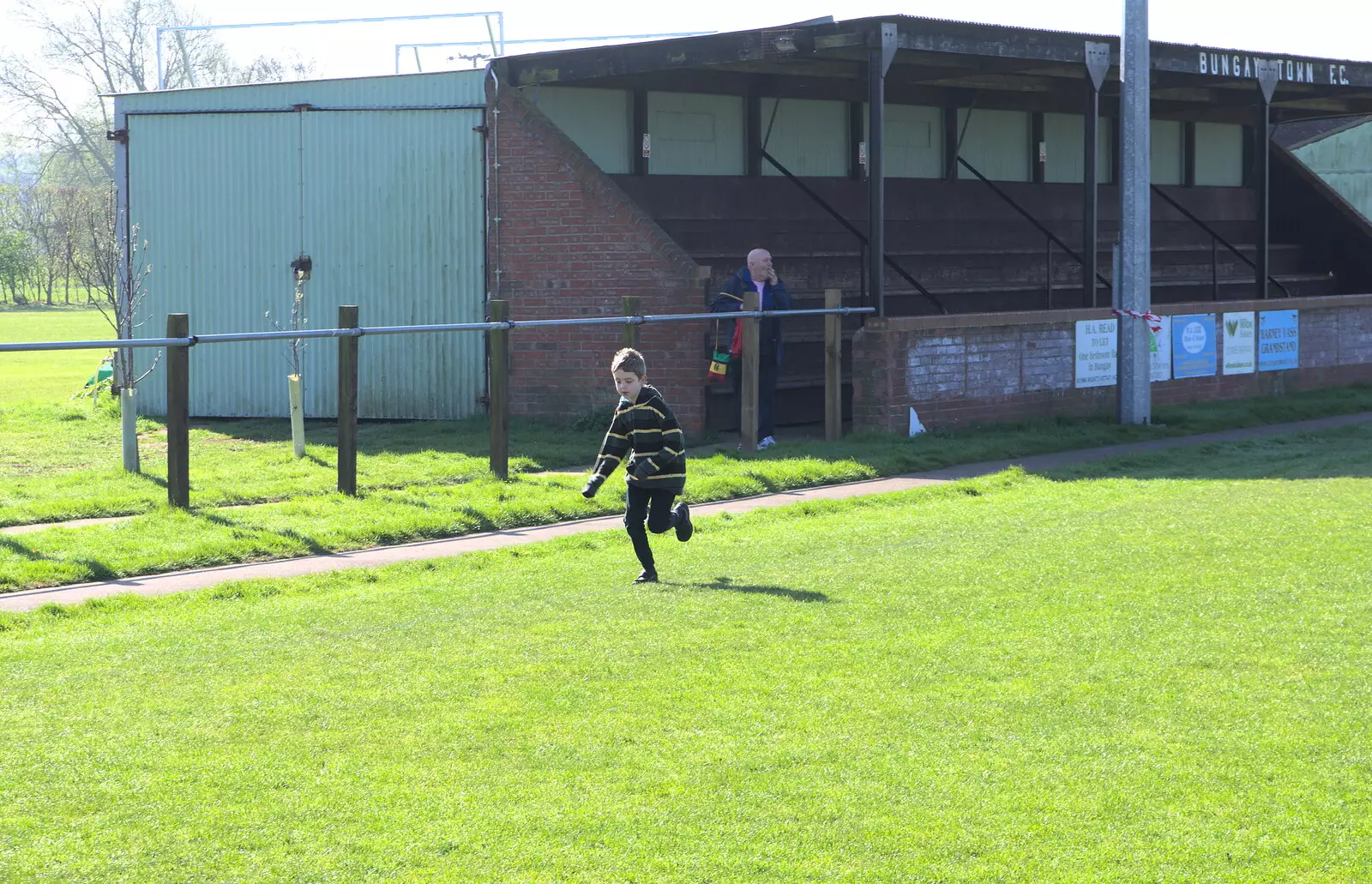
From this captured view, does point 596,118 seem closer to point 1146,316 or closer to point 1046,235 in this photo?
point 1146,316

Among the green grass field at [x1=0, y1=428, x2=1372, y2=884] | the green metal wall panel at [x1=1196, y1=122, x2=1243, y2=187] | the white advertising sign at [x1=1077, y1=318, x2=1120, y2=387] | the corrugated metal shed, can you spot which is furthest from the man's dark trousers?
the green metal wall panel at [x1=1196, y1=122, x2=1243, y2=187]

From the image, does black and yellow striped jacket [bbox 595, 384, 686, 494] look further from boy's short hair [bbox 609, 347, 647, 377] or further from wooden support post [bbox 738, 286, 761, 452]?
wooden support post [bbox 738, 286, 761, 452]

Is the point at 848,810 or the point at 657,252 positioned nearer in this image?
the point at 848,810

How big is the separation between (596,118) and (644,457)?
36.2 feet

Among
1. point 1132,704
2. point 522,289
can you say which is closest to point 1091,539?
point 1132,704

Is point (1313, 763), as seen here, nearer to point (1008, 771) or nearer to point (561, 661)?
point (1008, 771)

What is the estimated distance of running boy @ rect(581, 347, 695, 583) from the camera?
930cm

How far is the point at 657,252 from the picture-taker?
16906 millimetres

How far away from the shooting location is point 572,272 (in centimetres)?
1742

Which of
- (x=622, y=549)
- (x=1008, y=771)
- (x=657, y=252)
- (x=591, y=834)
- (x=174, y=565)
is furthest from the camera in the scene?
(x=657, y=252)

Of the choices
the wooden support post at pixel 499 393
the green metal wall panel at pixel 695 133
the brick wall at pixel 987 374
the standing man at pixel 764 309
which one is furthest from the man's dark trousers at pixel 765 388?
the green metal wall panel at pixel 695 133

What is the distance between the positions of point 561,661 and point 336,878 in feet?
8.49

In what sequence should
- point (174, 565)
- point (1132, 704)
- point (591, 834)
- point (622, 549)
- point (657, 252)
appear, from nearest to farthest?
point (591, 834), point (1132, 704), point (174, 565), point (622, 549), point (657, 252)

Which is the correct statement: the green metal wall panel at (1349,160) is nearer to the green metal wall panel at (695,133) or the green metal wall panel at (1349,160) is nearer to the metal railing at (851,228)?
the metal railing at (851,228)
